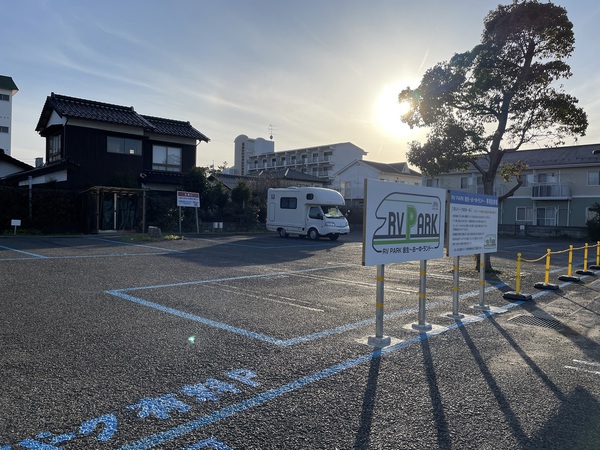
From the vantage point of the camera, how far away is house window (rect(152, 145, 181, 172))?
27828 mm

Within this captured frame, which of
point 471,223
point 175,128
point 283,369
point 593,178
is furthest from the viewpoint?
point 593,178

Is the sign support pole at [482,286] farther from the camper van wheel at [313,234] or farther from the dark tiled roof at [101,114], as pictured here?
the dark tiled roof at [101,114]

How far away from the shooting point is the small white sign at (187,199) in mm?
23219

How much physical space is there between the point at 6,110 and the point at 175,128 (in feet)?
105

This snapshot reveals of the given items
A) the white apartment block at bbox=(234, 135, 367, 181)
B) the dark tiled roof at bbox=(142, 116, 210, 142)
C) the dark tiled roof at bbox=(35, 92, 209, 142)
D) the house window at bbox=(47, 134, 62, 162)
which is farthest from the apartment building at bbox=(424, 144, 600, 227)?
the house window at bbox=(47, 134, 62, 162)

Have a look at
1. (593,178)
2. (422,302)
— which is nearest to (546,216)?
(593,178)

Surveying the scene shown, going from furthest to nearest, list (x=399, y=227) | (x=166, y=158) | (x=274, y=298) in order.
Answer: (x=166, y=158) < (x=274, y=298) < (x=399, y=227)

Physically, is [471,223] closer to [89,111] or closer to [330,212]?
[330,212]

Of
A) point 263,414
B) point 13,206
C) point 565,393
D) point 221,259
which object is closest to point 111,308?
point 263,414

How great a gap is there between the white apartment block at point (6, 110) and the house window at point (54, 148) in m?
27.2

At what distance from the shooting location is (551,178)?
34250mm

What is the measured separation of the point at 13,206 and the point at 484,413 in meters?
22.5

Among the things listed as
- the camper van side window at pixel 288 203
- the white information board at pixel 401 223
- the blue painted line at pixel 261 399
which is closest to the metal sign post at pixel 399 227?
the white information board at pixel 401 223

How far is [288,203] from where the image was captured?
2414cm
